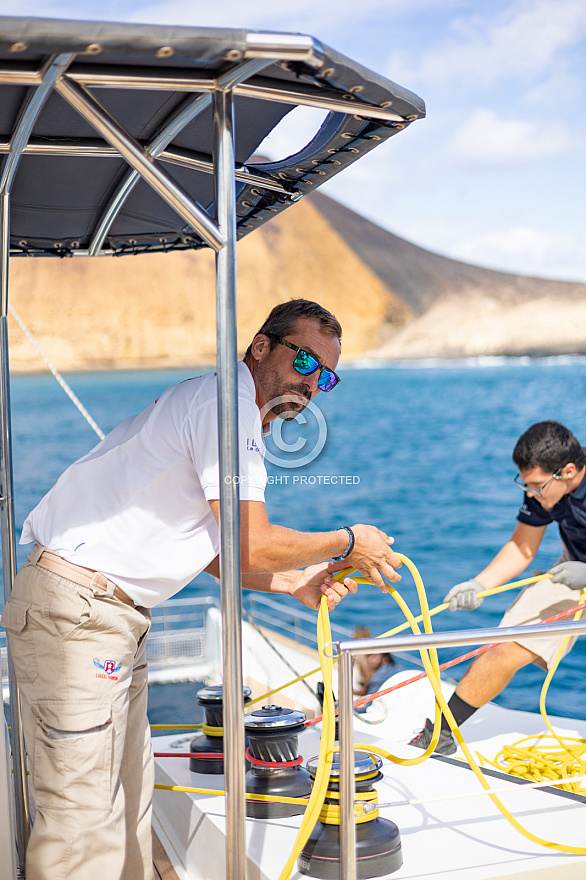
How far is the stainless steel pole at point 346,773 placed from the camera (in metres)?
1.79

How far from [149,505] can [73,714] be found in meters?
0.48

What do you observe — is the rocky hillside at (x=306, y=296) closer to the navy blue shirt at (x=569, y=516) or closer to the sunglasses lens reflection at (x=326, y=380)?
the navy blue shirt at (x=569, y=516)

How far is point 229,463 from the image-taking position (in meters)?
1.75

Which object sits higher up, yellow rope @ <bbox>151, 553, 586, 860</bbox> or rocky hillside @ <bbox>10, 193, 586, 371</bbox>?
rocky hillside @ <bbox>10, 193, 586, 371</bbox>

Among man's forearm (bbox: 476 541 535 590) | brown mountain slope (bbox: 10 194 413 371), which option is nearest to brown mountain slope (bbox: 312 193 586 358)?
brown mountain slope (bbox: 10 194 413 371)

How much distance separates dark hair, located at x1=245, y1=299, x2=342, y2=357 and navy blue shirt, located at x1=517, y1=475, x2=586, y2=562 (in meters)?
2.02

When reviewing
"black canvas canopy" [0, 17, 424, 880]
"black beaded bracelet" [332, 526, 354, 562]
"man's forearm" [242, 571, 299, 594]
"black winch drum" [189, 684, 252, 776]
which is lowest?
"black winch drum" [189, 684, 252, 776]

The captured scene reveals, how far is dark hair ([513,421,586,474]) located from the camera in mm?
3700

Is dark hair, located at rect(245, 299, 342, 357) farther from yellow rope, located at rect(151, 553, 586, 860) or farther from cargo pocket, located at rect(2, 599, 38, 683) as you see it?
cargo pocket, located at rect(2, 599, 38, 683)

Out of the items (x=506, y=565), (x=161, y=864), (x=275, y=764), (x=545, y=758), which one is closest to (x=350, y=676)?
(x=275, y=764)

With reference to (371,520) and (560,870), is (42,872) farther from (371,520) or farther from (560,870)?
(371,520)

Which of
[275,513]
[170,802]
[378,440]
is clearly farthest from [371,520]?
[170,802]

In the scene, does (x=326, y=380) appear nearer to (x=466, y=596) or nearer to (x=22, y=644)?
(x=22, y=644)

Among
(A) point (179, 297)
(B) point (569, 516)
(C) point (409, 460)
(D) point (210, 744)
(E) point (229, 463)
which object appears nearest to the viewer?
(E) point (229, 463)
